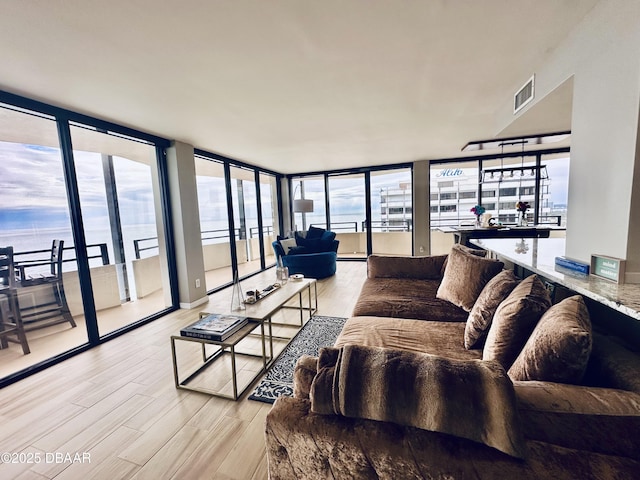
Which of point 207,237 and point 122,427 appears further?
point 207,237

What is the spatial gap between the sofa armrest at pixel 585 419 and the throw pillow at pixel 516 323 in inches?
13.5

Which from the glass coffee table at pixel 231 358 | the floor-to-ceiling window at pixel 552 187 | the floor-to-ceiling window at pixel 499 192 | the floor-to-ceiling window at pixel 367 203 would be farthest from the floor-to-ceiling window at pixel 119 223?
the floor-to-ceiling window at pixel 552 187

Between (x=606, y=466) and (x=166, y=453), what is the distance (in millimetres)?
1862

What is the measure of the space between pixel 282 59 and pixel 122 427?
104 inches

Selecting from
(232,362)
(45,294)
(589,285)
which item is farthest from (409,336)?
(45,294)

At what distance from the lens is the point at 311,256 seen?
490cm

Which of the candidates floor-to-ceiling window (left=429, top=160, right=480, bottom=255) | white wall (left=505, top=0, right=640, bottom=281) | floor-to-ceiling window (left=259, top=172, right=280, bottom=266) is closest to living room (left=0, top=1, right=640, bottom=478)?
white wall (left=505, top=0, right=640, bottom=281)

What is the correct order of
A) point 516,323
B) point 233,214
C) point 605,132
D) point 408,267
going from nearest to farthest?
point 516,323 < point 605,132 < point 408,267 < point 233,214

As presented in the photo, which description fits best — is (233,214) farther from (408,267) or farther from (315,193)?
(408,267)

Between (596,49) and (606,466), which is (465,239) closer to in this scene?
(596,49)

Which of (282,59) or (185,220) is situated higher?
(282,59)

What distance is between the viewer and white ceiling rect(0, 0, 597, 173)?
146cm

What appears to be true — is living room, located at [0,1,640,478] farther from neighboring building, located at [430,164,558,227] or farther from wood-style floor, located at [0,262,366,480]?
neighboring building, located at [430,164,558,227]

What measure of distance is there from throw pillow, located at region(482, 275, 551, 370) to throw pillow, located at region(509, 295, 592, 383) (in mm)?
128
